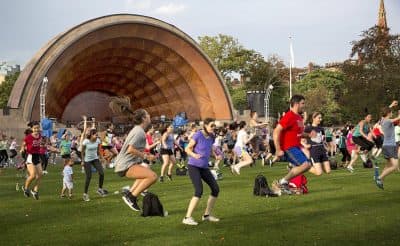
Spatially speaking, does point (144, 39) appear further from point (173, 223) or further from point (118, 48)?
point (173, 223)

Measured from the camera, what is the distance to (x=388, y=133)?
14453 millimetres

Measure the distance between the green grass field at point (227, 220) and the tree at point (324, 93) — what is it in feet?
188

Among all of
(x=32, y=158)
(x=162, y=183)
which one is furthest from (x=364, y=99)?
(x=32, y=158)

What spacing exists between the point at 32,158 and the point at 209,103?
1551 inches

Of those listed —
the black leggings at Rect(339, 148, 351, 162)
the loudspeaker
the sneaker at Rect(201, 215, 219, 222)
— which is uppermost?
the loudspeaker

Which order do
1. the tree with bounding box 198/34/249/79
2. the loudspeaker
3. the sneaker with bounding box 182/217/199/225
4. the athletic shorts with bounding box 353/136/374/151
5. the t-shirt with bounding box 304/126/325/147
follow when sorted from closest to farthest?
the sneaker with bounding box 182/217/199/225 < the t-shirt with bounding box 304/126/325/147 < the athletic shorts with bounding box 353/136/374/151 < the loudspeaker < the tree with bounding box 198/34/249/79

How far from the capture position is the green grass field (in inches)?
328

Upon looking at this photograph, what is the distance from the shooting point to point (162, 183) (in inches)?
703

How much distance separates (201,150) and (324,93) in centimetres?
7796

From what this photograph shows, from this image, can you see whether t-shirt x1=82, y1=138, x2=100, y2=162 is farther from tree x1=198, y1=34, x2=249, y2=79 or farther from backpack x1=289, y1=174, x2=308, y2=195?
tree x1=198, y1=34, x2=249, y2=79

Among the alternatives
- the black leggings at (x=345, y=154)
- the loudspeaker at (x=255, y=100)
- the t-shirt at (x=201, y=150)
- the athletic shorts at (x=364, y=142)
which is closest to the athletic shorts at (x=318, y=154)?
the athletic shorts at (x=364, y=142)

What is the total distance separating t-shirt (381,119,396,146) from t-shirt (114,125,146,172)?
6508 millimetres

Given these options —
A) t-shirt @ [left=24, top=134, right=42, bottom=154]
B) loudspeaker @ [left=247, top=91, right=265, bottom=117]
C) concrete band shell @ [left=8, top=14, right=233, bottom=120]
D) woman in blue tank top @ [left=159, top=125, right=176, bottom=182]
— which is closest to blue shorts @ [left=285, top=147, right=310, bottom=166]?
t-shirt @ [left=24, top=134, right=42, bottom=154]

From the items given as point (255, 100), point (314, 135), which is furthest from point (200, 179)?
point (255, 100)
